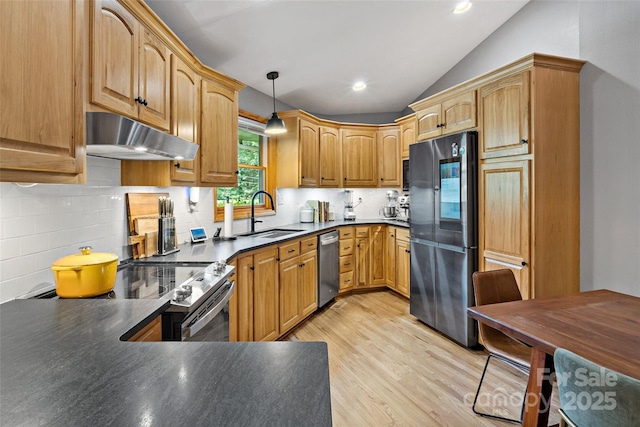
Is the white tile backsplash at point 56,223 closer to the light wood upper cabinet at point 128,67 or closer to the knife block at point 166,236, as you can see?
the knife block at point 166,236

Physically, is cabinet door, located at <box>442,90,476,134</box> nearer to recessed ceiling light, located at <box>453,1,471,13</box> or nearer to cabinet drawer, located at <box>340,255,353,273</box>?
recessed ceiling light, located at <box>453,1,471,13</box>

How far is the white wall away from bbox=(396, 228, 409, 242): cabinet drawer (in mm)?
1742

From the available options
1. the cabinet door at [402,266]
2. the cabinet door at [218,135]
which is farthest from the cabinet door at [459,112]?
the cabinet door at [218,135]

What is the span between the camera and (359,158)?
461 cm

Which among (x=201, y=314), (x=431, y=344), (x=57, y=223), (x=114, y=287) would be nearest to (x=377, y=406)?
(x=431, y=344)

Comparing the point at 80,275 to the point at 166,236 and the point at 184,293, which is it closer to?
the point at 184,293

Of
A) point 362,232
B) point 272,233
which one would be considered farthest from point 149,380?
point 362,232

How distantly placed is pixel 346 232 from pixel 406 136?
5.14 feet

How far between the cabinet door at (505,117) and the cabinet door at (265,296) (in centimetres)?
201

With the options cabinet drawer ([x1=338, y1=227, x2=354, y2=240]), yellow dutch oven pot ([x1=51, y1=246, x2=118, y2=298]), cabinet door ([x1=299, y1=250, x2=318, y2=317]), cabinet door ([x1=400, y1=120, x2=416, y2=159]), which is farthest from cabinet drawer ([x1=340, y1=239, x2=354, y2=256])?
yellow dutch oven pot ([x1=51, y1=246, x2=118, y2=298])

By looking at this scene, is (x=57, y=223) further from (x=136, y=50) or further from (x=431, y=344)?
(x=431, y=344)

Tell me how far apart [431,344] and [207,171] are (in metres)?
2.44

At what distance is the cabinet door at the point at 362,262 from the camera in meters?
4.31

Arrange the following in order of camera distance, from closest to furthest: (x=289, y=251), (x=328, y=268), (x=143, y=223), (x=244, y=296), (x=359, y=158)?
1. (x=143, y=223)
2. (x=244, y=296)
3. (x=289, y=251)
4. (x=328, y=268)
5. (x=359, y=158)
